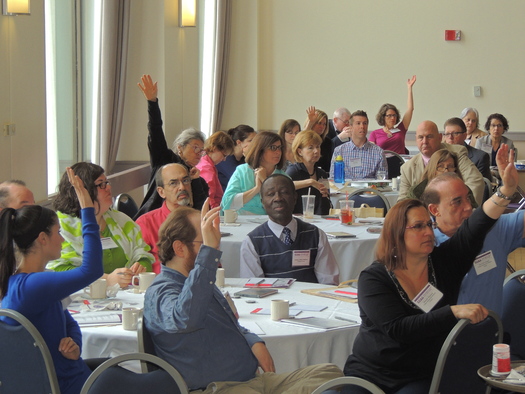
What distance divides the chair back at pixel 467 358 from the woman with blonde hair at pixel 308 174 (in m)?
3.77

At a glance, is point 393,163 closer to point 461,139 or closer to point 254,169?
point 461,139

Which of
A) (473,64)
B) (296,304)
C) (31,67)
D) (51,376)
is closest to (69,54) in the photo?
(31,67)

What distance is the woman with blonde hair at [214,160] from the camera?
730cm

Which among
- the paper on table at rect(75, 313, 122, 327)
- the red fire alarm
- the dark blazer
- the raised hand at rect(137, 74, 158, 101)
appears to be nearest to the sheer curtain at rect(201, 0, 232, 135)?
the red fire alarm

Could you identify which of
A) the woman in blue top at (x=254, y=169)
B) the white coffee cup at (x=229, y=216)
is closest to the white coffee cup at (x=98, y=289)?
the white coffee cup at (x=229, y=216)

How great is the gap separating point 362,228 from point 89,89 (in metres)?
3.26

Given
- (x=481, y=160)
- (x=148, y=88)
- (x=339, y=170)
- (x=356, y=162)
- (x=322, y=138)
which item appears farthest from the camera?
(x=322, y=138)

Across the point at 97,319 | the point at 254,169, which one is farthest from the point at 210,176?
the point at 97,319

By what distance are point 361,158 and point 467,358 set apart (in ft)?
20.6

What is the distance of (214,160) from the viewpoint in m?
7.72

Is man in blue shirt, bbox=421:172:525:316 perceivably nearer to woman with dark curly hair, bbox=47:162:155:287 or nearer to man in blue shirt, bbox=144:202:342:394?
man in blue shirt, bbox=144:202:342:394

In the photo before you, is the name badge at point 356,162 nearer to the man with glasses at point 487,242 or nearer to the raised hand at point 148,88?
the raised hand at point 148,88

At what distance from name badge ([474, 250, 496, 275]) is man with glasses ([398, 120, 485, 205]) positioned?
284 cm

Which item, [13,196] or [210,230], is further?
[13,196]
